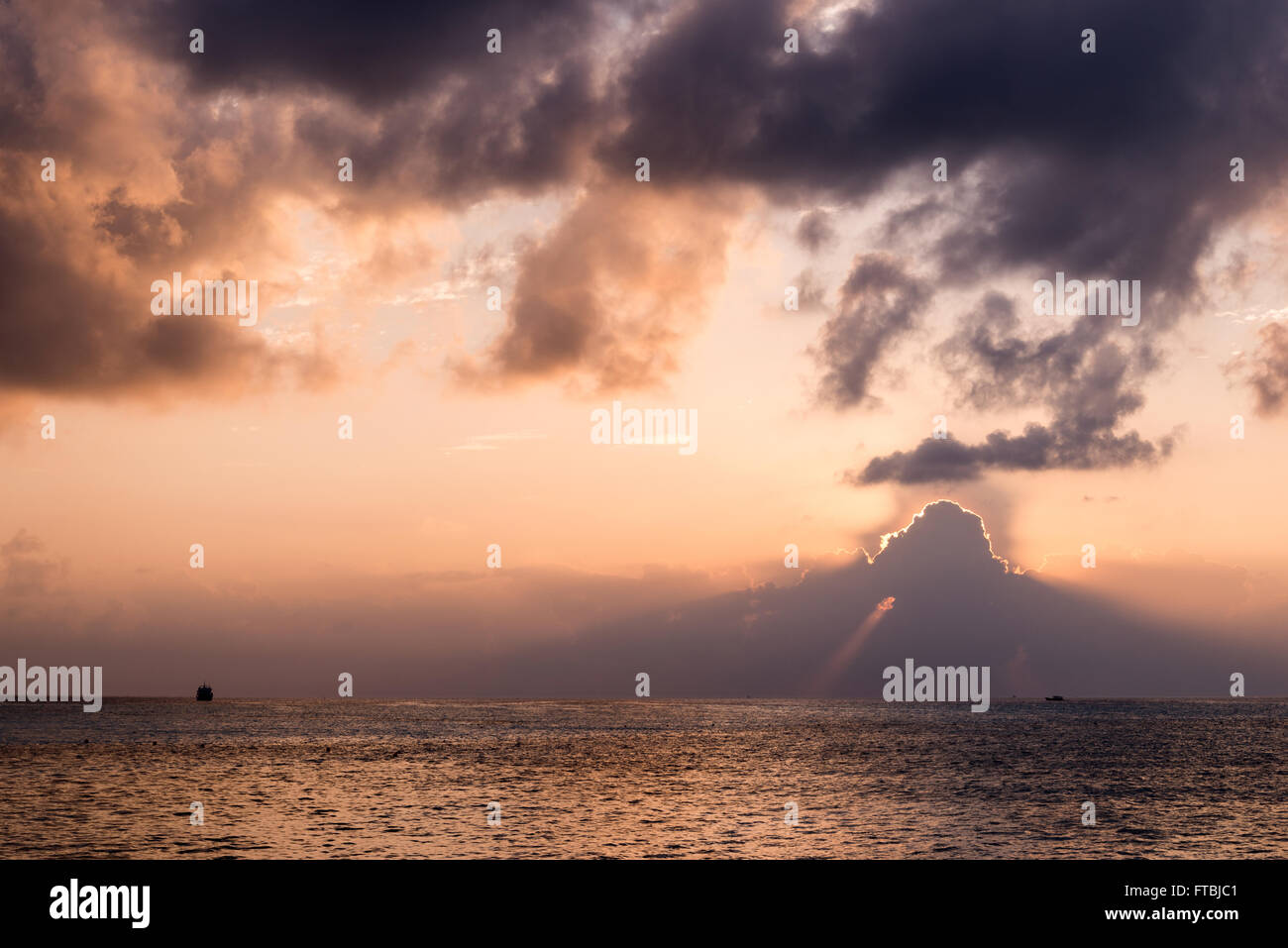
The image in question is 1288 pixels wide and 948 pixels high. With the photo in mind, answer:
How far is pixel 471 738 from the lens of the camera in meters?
124

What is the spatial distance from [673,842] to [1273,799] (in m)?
42.5

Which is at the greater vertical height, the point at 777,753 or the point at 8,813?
the point at 8,813
